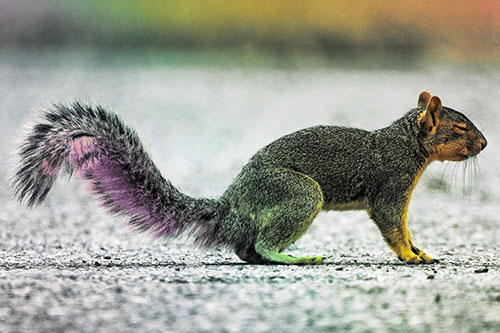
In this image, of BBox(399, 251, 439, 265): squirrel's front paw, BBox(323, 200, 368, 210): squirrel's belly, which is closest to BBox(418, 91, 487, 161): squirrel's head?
BBox(323, 200, 368, 210): squirrel's belly

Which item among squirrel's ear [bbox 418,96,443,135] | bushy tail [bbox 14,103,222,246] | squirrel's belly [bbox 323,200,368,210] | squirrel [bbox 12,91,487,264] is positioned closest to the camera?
bushy tail [bbox 14,103,222,246]

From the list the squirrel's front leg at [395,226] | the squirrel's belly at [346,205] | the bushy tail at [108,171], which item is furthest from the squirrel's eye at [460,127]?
the bushy tail at [108,171]

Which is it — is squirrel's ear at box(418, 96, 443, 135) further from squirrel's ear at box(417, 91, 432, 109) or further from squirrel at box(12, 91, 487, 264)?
squirrel's ear at box(417, 91, 432, 109)

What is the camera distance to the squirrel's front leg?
5262 millimetres

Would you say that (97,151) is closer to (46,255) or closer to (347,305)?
(46,255)

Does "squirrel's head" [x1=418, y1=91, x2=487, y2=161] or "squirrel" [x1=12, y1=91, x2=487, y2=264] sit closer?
"squirrel" [x1=12, y1=91, x2=487, y2=264]

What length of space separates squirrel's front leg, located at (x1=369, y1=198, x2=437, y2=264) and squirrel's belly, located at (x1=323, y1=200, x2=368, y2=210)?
7 centimetres

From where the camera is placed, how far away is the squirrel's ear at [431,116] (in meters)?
5.34

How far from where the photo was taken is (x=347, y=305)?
3.83 m

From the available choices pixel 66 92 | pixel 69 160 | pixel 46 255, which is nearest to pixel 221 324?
pixel 69 160

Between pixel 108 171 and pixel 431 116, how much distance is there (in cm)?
251

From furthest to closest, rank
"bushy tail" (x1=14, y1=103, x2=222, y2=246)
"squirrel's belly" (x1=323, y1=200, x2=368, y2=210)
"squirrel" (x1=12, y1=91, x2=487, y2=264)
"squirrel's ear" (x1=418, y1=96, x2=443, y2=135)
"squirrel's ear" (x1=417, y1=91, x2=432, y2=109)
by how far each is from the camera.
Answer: "squirrel's ear" (x1=417, y1=91, x2=432, y2=109)
"squirrel's ear" (x1=418, y1=96, x2=443, y2=135)
"squirrel's belly" (x1=323, y1=200, x2=368, y2=210)
"squirrel" (x1=12, y1=91, x2=487, y2=264)
"bushy tail" (x1=14, y1=103, x2=222, y2=246)

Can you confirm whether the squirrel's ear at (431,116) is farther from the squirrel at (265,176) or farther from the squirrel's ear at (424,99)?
the squirrel's ear at (424,99)

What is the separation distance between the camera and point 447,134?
540cm
